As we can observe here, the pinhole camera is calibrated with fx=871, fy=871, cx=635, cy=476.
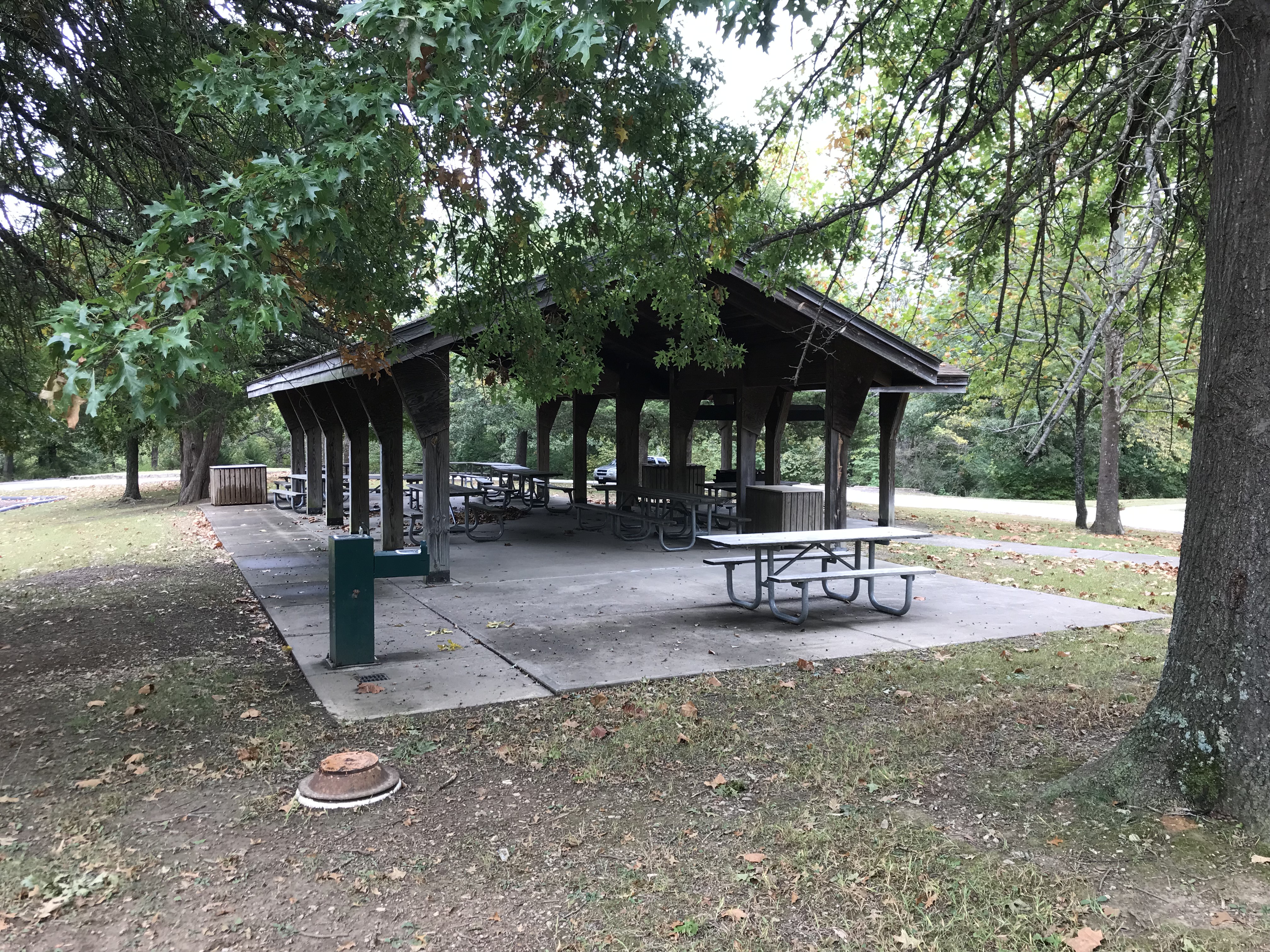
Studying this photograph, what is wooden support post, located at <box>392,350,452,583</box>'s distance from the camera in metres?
9.72

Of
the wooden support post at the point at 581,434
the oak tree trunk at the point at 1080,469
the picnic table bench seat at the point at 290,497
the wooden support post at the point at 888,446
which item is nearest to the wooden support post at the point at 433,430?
the wooden support post at the point at 888,446

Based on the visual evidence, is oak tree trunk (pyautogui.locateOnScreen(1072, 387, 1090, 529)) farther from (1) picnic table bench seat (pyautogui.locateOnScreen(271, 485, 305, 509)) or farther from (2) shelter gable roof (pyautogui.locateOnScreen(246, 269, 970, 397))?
(1) picnic table bench seat (pyautogui.locateOnScreen(271, 485, 305, 509))

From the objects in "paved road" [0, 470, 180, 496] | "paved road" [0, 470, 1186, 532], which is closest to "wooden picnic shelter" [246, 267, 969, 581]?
"paved road" [0, 470, 1186, 532]

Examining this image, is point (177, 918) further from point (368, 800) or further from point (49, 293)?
point (49, 293)

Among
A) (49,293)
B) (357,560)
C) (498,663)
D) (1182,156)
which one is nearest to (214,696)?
(357,560)

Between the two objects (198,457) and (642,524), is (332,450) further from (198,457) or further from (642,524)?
(198,457)

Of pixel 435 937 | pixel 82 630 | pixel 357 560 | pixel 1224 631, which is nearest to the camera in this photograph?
pixel 435 937

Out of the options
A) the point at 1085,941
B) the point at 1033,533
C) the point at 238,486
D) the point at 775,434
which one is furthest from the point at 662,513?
the point at 1085,941

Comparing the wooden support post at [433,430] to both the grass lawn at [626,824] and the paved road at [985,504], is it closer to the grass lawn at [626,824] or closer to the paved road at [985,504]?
the grass lawn at [626,824]

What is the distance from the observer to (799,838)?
12.0ft

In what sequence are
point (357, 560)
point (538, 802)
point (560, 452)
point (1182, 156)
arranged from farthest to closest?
1. point (560, 452)
2. point (357, 560)
3. point (1182, 156)
4. point (538, 802)

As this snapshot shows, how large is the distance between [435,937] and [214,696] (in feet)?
11.3

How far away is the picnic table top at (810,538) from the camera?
26.0ft

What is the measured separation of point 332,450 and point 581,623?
978 centimetres
